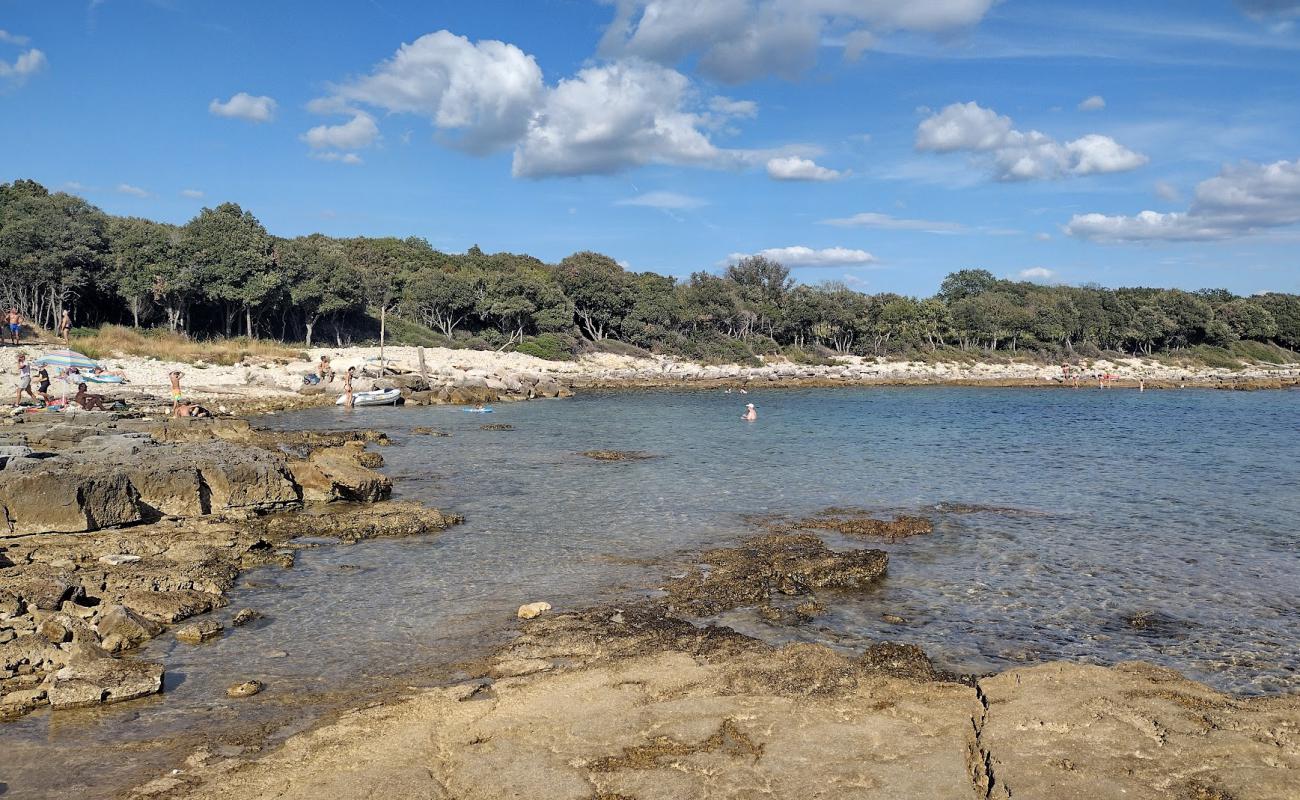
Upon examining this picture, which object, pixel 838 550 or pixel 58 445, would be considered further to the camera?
pixel 58 445

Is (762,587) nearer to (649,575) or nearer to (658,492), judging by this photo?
(649,575)

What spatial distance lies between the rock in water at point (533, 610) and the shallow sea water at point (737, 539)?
260 mm

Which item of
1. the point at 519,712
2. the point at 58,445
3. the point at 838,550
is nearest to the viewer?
the point at 519,712

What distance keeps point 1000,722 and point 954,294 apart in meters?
130

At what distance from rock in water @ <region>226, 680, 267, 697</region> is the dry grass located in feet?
137

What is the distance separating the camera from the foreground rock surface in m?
6.09

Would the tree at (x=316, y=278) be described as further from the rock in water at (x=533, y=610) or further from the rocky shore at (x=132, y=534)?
the rock in water at (x=533, y=610)

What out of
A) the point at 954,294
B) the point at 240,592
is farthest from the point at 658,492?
the point at 954,294

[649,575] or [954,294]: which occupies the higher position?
[954,294]

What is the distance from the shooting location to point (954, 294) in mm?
128125

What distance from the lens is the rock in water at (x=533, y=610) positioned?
35.3 feet

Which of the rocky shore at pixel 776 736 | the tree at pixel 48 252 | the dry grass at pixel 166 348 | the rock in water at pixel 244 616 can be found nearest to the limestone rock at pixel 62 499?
the rock in water at pixel 244 616

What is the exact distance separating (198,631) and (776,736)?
6.88 m

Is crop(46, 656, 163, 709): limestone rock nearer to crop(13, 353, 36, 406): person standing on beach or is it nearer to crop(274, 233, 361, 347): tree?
crop(13, 353, 36, 406): person standing on beach
